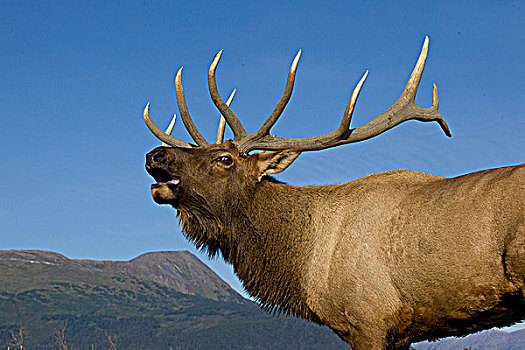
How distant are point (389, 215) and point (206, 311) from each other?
5545cm

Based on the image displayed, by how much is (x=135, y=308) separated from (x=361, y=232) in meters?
59.5

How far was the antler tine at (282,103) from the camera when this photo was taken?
6.56m

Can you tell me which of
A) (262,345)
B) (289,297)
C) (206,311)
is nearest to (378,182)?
(289,297)

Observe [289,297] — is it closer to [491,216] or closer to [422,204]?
[422,204]

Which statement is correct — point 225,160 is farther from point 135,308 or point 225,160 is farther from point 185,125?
point 135,308

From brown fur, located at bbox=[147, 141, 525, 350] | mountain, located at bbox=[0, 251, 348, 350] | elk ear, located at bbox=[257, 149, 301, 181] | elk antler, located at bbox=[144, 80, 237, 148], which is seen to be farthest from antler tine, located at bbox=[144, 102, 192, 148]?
mountain, located at bbox=[0, 251, 348, 350]

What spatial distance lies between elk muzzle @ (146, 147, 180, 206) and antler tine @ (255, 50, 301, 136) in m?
1.24

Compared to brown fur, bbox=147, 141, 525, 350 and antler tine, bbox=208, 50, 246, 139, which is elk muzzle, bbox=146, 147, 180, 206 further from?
antler tine, bbox=208, 50, 246, 139

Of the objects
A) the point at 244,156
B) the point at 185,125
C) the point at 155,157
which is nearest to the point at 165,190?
the point at 155,157

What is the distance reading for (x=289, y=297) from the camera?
241 inches

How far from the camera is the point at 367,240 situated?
5.45m

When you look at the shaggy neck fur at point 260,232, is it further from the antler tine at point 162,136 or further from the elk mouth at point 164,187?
the antler tine at point 162,136

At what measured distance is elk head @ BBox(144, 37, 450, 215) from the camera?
20.6 feet

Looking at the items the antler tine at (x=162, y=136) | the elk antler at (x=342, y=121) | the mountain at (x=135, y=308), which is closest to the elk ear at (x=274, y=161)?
the elk antler at (x=342, y=121)
